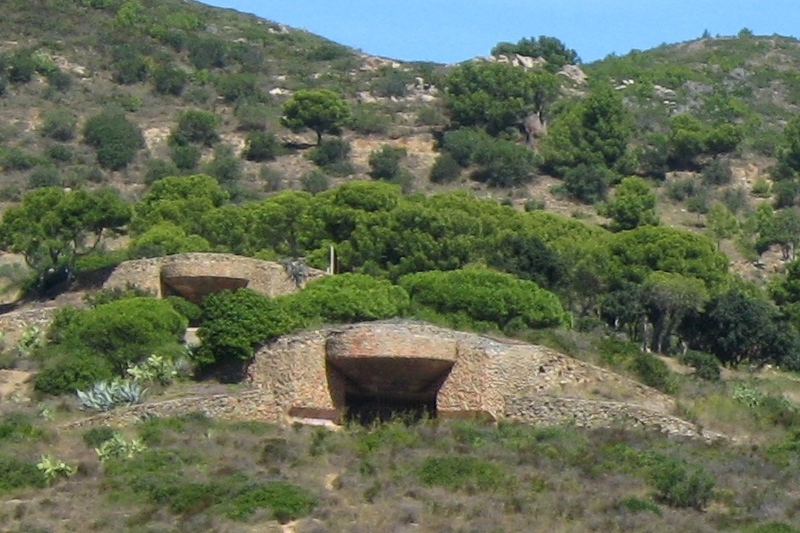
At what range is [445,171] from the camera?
79688mm

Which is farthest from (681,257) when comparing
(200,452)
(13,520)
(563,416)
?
(13,520)

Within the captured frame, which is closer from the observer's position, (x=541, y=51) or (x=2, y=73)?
(x=2, y=73)

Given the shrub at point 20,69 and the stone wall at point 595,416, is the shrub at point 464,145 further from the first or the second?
the stone wall at point 595,416

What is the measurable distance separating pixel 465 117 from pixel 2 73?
22101mm

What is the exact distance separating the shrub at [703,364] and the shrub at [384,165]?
33.1 m

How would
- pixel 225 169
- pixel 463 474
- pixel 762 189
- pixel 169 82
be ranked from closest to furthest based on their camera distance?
1. pixel 463 474
2. pixel 225 169
3. pixel 762 189
4. pixel 169 82

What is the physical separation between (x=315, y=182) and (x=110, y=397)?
40191 mm

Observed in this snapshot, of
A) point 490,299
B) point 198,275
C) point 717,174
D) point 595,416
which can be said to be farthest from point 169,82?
point 595,416

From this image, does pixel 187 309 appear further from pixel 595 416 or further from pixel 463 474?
pixel 463 474

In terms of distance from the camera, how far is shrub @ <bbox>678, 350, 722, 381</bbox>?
42.7 metres

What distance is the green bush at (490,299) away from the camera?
142 ft

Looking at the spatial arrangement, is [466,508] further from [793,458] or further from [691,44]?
[691,44]

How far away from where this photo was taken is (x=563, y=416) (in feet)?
116

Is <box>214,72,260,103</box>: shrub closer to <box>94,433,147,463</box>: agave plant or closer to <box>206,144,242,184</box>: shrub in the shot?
<box>206,144,242,184</box>: shrub
